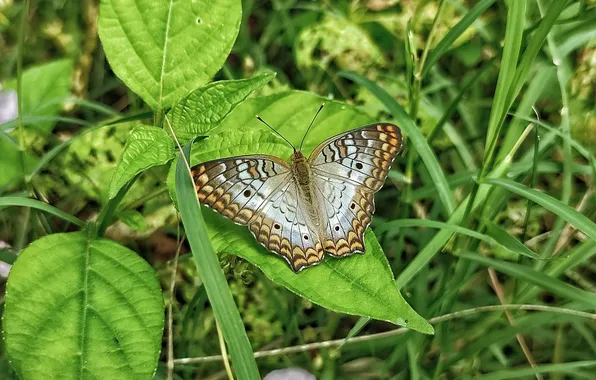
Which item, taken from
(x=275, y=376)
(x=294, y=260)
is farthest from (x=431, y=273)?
(x=294, y=260)

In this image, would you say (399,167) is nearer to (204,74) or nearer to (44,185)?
(204,74)

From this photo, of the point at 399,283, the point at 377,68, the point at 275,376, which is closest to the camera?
the point at 399,283

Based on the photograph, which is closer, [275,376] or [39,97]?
[275,376]

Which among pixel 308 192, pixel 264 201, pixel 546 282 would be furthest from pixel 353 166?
pixel 546 282

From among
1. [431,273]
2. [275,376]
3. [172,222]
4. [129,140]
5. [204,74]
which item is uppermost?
[204,74]

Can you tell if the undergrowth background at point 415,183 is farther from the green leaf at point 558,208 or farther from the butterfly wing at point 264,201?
the butterfly wing at point 264,201

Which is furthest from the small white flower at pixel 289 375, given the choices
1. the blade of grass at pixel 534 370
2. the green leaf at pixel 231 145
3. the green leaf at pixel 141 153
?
the green leaf at pixel 141 153

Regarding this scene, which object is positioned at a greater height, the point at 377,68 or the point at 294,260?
the point at 377,68
